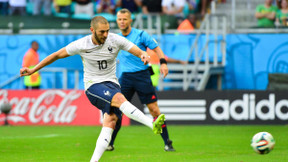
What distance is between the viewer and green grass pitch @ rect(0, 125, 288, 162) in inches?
394

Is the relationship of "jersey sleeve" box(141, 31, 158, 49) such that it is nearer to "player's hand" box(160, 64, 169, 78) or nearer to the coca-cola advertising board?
"player's hand" box(160, 64, 169, 78)

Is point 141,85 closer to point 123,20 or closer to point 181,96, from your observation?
point 123,20

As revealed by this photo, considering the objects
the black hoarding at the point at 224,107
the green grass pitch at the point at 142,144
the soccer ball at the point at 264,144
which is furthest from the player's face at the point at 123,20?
the black hoarding at the point at 224,107

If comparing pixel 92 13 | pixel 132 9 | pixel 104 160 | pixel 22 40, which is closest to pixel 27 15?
pixel 22 40

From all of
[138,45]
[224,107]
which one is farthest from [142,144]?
[224,107]

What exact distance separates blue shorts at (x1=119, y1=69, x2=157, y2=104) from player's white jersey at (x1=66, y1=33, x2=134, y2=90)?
7.27 ft

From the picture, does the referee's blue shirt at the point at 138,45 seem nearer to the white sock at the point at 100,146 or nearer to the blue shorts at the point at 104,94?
the blue shorts at the point at 104,94

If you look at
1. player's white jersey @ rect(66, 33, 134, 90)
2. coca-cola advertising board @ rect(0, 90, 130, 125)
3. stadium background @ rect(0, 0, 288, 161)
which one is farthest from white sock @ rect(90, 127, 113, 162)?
coca-cola advertising board @ rect(0, 90, 130, 125)

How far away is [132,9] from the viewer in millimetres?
22422

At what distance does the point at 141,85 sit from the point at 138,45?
0.78 metres

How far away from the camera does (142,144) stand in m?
12.8

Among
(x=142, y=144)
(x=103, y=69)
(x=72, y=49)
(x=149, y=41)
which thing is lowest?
(x=142, y=144)

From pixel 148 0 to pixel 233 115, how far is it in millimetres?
6176

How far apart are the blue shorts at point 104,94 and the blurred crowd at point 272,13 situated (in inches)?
484
